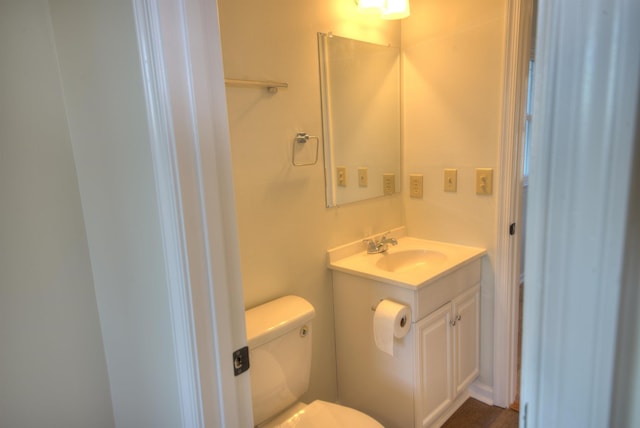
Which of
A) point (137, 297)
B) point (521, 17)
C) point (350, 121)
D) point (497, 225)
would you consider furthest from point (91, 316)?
point (521, 17)

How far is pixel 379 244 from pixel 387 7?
1.18m

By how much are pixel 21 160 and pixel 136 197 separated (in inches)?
16.7

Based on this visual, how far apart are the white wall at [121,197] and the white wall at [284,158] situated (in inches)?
21.0

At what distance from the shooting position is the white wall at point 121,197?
84cm

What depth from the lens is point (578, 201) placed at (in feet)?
1.08

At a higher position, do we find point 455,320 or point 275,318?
point 275,318

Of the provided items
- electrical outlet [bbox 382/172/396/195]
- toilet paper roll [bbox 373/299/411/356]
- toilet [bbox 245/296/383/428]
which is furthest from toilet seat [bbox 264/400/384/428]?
electrical outlet [bbox 382/172/396/195]

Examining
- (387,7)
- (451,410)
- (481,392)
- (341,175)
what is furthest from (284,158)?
(481,392)

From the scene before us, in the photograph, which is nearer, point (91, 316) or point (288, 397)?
point (91, 316)

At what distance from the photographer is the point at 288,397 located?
61.6 inches

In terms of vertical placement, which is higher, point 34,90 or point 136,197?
point 34,90

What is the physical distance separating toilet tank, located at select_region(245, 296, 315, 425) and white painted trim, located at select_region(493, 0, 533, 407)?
1056 millimetres

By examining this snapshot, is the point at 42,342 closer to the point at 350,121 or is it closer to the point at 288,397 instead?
the point at 288,397

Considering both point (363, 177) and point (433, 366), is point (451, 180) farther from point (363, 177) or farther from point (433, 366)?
point (433, 366)
